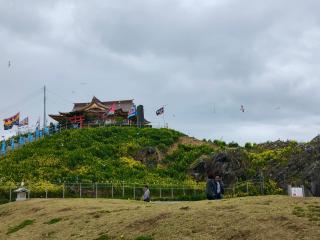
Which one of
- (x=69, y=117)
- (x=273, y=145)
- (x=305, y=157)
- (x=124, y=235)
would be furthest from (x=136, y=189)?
(x=69, y=117)

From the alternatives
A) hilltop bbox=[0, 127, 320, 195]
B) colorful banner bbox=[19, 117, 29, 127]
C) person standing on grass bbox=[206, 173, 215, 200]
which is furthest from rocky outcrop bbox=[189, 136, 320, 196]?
colorful banner bbox=[19, 117, 29, 127]

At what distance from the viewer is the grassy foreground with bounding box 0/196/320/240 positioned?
42.5ft

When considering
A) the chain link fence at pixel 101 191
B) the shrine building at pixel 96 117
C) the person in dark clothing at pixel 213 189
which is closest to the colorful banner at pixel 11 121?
the shrine building at pixel 96 117

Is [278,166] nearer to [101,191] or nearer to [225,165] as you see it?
[225,165]

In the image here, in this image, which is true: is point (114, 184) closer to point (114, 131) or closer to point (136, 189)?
point (136, 189)

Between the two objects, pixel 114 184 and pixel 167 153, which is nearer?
pixel 114 184

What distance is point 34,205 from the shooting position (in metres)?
26.7

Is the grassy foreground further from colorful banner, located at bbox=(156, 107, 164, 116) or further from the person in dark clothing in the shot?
colorful banner, located at bbox=(156, 107, 164, 116)

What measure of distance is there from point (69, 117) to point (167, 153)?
2489cm

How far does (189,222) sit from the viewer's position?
49.1 feet

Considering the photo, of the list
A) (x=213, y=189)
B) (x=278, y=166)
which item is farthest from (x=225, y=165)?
(x=213, y=189)

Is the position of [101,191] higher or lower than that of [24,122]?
lower

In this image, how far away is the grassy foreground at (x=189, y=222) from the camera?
1295 cm

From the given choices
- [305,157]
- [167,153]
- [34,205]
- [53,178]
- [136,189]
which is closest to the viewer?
[34,205]
